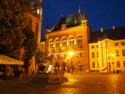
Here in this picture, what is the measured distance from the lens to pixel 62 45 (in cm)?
6806

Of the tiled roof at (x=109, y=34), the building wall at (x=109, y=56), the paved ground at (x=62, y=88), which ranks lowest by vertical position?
the paved ground at (x=62, y=88)

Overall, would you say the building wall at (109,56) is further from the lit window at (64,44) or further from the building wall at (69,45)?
the lit window at (64,44)

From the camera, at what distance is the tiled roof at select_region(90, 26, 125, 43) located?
59787 millimetres

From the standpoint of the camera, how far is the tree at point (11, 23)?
17.3 metres

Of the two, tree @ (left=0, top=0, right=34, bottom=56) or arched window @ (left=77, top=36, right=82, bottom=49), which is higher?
arched window @ (left=77, top=36, right=82, bottom=49)

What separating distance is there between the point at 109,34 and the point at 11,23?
48969 millimetres

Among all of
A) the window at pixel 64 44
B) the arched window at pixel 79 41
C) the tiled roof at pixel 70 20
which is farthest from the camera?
the tiled roof at pixel 70 20

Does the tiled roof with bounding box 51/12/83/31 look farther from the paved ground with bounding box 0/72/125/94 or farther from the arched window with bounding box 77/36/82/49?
the paved ground with bounding box 0/72/125/94

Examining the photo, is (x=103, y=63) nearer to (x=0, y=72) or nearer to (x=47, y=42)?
(x=47, y=42)

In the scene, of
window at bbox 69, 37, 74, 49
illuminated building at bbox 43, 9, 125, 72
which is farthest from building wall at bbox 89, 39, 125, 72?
window at bbox 69, 37, 74, 49

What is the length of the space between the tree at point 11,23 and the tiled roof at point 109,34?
4389cm

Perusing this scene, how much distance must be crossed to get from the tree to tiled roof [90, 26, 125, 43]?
144 feet

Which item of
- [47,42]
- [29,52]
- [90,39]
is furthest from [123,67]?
[29,52]

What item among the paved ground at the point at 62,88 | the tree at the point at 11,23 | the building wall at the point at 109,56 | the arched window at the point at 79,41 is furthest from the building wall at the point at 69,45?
the paved ground at the point at 62,88
